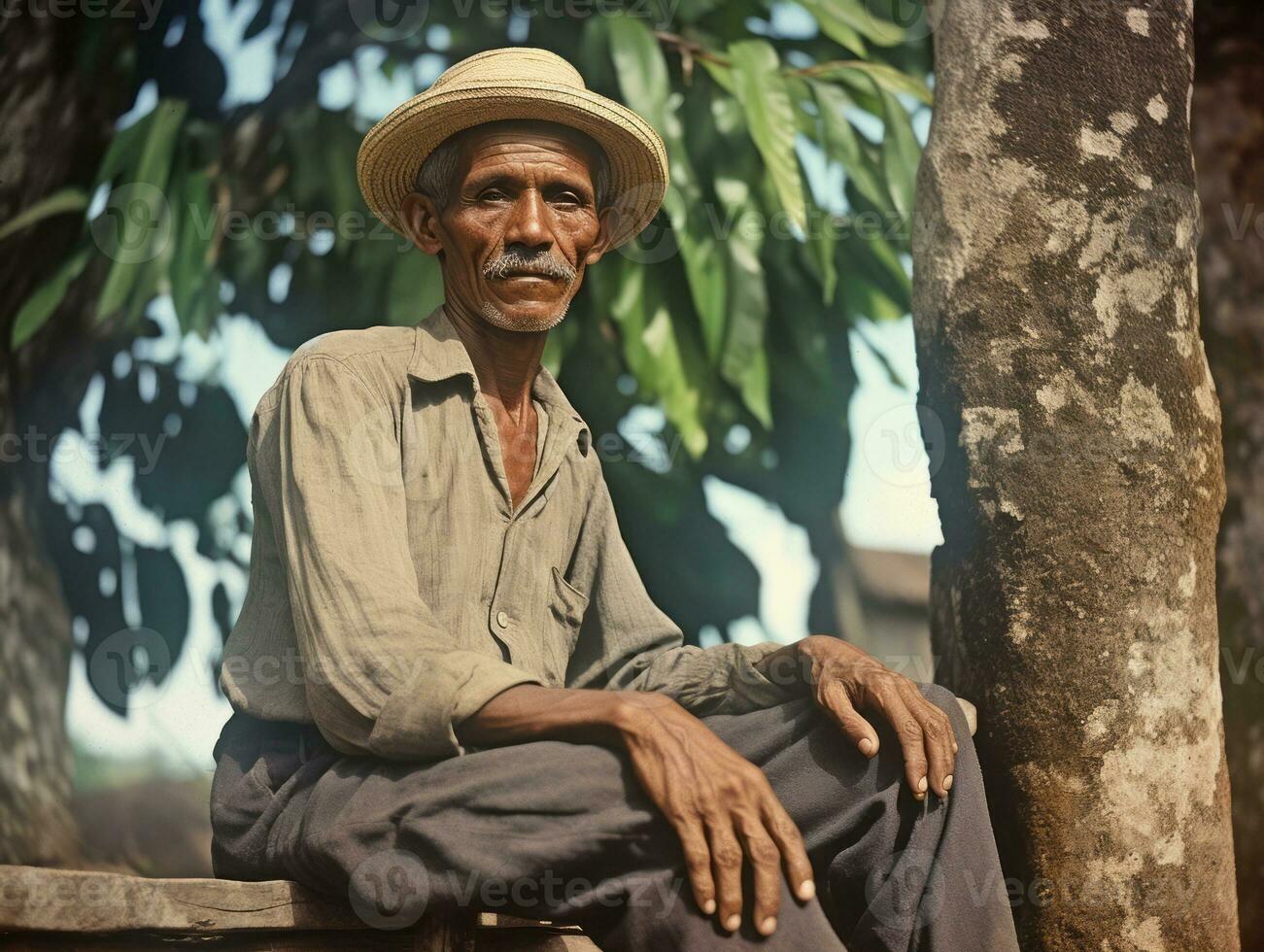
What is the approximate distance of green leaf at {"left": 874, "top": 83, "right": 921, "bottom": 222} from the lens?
4.49 meters

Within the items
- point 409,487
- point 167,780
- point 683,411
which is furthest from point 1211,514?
point 167,780

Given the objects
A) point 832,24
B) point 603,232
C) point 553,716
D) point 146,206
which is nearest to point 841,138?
point 832,24

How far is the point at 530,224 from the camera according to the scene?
2.59m

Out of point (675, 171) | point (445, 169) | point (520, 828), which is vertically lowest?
point (520, 828)

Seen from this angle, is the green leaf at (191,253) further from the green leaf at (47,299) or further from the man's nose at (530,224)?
the man's nose at (530,224)

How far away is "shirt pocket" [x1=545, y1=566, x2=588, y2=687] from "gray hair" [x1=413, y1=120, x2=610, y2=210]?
724 mm

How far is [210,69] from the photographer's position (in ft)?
15.9

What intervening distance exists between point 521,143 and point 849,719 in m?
1.16

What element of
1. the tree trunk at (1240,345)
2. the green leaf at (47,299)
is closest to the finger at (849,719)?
the tree trunk at (1240,345)

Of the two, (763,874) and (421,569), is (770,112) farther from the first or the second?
(763,874)

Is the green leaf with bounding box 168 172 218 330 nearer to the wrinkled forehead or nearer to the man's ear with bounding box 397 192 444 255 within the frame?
the man's ear with bounding box 397 192 444 255

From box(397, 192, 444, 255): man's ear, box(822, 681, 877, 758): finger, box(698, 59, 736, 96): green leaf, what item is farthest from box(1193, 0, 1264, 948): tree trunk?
box(397, 192, 444, 255): man's ear

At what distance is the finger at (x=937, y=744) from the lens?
7.39 feet

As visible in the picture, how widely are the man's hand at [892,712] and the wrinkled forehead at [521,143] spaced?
1023 mm
